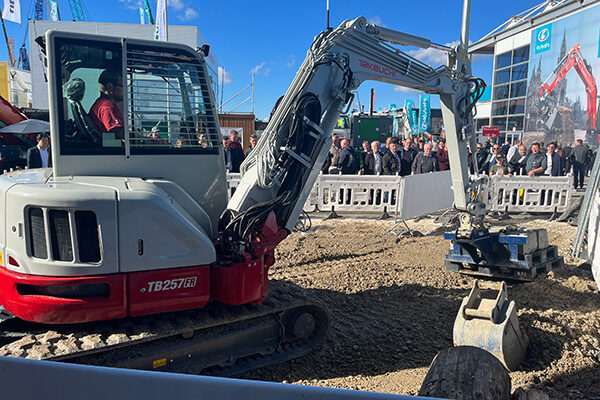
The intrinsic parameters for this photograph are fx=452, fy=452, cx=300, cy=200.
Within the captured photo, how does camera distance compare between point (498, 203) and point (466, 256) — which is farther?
point (498, 203)

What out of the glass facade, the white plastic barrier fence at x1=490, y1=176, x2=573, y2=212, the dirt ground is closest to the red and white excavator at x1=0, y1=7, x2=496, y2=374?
the dirt ground

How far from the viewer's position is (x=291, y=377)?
13.7 feet

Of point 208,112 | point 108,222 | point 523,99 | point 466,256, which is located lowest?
point 466,256

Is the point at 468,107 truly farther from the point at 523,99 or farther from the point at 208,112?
the point at 523,99

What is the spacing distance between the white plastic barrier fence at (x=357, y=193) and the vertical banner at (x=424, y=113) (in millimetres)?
20410

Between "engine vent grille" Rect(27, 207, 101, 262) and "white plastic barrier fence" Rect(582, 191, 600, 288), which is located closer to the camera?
"engine vent grille" Rect(27, 207, 101, 262)

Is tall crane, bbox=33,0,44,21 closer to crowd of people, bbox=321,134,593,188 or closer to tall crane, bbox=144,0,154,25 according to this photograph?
tall crane, bbox=144,0,154,25

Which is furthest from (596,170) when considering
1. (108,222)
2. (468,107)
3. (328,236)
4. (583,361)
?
(108,222)

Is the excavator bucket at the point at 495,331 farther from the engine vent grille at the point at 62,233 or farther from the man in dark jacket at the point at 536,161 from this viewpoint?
the man in dark jacket at the point at 536,161

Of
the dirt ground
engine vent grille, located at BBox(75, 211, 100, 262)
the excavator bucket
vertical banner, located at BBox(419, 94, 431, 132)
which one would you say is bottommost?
the dirt ground

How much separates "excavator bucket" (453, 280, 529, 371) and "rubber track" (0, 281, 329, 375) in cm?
136

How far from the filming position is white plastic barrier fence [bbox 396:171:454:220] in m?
9.93

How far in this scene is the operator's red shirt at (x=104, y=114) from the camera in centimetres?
390

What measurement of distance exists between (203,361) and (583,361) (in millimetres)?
3466
